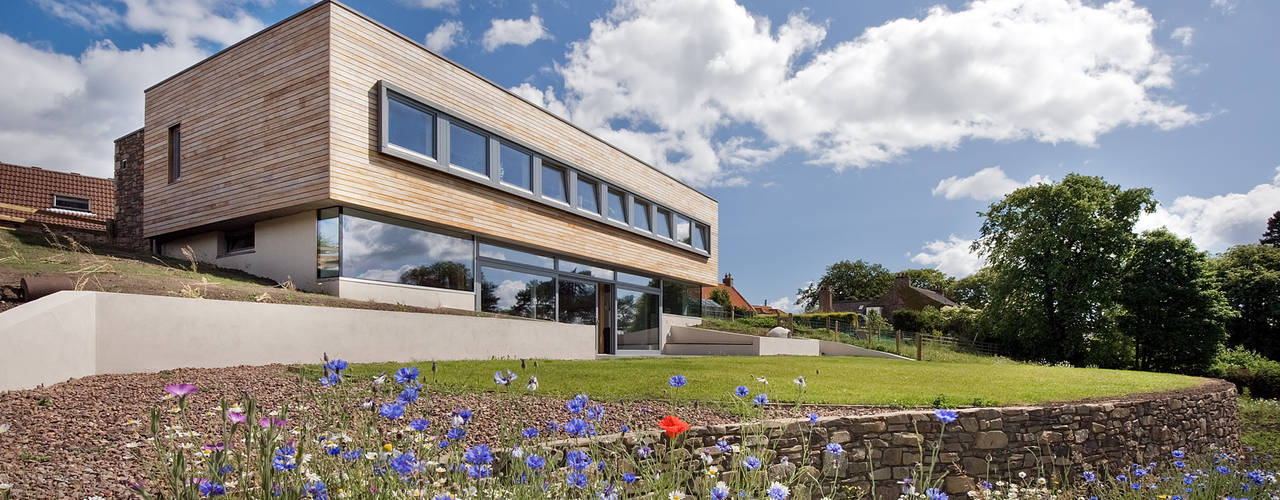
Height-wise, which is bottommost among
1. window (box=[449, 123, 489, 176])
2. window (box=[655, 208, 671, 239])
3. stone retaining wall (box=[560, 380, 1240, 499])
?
stone retaining wall (box=[560, 380, 1240, 499])

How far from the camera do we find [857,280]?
6738cm

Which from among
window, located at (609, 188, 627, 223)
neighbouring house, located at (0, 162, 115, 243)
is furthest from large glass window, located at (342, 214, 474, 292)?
neighbouring house, located at (0, 162, 115, 243)

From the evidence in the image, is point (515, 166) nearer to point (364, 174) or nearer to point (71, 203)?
point (364, 174)

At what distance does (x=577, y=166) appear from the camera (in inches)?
698

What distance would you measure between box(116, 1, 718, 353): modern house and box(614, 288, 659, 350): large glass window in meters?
2.36

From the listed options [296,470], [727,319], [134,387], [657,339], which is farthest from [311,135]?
[727,319]

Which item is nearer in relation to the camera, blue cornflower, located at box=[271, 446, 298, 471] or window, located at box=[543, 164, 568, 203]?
blue cornflower, located at box=[271, 446, 298, 471]

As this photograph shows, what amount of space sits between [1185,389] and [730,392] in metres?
9.04

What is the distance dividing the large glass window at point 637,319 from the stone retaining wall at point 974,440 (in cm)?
1287

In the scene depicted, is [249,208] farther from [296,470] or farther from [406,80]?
[296,470]

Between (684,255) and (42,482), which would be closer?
(42,482)

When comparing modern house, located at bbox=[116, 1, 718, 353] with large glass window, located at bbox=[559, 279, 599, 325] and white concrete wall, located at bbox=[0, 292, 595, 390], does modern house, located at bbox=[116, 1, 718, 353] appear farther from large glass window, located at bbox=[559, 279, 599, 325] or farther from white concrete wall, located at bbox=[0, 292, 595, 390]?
white concrete wall, located at bbox=[0, 292, 595, 390]

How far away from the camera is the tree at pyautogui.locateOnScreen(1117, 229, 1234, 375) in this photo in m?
25.8

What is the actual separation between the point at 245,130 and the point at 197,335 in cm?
660
